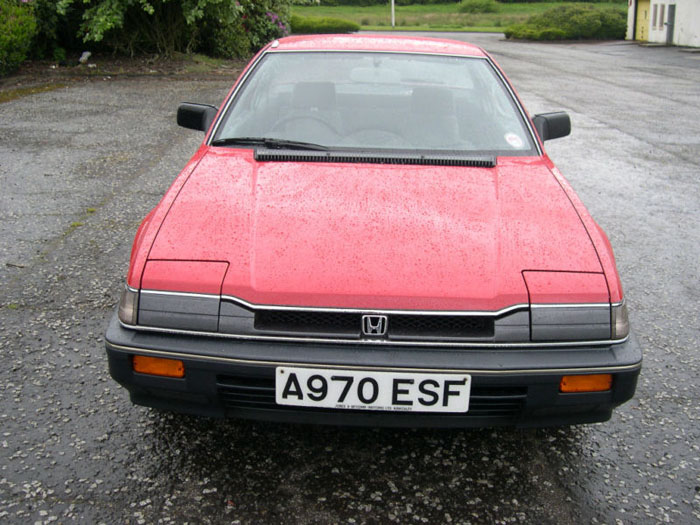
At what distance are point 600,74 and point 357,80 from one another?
52.0 feet

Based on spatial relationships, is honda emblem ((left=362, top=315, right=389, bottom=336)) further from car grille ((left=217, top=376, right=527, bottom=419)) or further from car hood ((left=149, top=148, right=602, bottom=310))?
car grille ((left=217, top=376, right=527, bottom=419))

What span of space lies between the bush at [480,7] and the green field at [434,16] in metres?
0.68

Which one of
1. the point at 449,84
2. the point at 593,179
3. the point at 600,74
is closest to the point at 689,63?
the point at 600,74

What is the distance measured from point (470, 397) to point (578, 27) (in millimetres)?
38832

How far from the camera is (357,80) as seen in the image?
3.60m

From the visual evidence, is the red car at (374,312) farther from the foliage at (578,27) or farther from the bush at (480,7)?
the bush at (480,7)

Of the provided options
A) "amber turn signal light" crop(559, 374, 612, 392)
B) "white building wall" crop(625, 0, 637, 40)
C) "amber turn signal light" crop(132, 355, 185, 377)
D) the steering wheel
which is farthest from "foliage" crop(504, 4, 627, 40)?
"amber turn signal light" crop(132, 355, 185, 377)

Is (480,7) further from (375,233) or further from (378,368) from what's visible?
(378,368)

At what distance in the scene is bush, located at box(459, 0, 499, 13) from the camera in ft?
207

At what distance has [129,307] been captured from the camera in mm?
2320

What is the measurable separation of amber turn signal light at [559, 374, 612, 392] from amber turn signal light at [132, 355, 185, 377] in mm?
1187

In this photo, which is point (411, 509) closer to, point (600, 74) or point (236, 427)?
point (236, 427)

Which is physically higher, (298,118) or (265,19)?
(265,19)

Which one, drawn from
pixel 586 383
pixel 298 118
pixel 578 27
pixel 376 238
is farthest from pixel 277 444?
pixel 578 27
